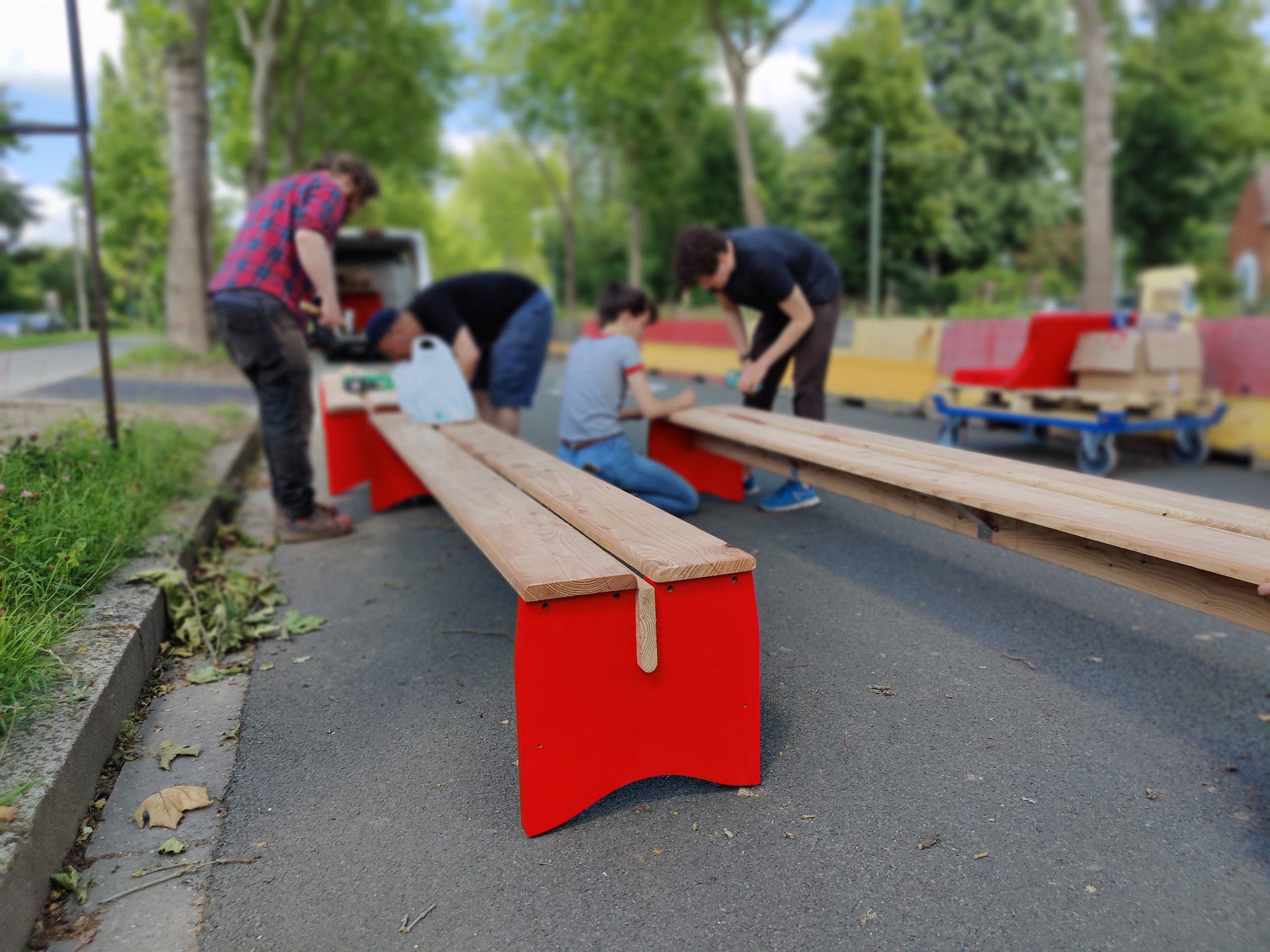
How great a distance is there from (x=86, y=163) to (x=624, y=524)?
14.0 ft

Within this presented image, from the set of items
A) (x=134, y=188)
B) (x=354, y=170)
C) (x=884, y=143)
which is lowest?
(x=354, y=170)

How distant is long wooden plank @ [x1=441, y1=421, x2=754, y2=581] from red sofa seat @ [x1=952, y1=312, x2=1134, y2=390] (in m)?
4.97

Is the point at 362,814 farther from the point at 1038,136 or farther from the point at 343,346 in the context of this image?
the point at 1038,136

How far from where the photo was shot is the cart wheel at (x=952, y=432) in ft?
26.1

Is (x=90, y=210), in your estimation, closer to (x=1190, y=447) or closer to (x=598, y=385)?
(x=598, y=385)

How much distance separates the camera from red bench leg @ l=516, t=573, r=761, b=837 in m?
2.23

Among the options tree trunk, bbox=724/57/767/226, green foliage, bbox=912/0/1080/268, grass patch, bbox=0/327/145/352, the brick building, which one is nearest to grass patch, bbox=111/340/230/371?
grass patch, bbox=0/327/145/352

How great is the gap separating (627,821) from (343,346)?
1102 cm

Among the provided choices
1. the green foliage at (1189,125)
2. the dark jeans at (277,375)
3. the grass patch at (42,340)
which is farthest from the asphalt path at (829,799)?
the green foliage at (1189,125)

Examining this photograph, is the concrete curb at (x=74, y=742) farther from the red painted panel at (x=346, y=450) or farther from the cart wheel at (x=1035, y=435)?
the cart wheel at (x=1035, y=435)

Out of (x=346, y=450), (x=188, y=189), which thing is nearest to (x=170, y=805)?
(x=346, y=450)

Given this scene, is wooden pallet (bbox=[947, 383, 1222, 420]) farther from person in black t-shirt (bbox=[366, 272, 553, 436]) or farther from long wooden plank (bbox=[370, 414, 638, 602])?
long wooden plank (bbox=[370, 414, 638, 602])

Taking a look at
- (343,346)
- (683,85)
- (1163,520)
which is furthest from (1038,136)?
(1163,520)

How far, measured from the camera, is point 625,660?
233cm
